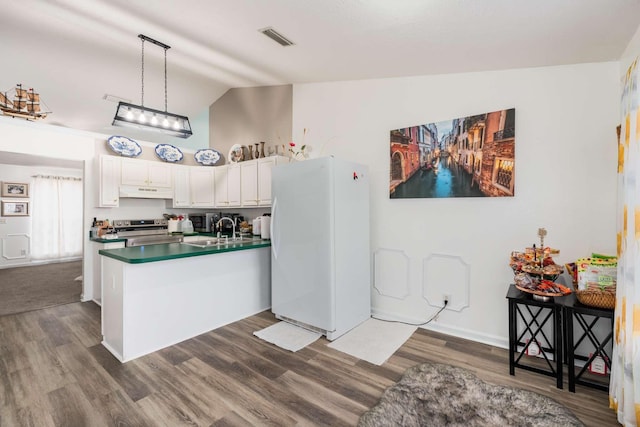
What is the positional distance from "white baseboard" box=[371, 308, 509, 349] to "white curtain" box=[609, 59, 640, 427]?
937mm

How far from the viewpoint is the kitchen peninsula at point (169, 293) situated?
7.74 feet

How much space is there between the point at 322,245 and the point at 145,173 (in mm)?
3393

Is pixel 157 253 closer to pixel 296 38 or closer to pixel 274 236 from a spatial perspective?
pixel 274 236

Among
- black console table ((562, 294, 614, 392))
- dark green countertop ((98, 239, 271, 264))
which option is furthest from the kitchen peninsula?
black console table ((562, 294, 614, 392))

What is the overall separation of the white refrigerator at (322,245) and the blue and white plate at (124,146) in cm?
275

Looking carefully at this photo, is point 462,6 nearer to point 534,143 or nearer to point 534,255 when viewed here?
point 534,143

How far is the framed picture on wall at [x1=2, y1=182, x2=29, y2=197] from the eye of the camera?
6102 millimetres

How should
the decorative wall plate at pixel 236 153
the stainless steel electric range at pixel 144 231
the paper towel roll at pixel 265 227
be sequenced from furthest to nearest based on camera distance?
the decorative wall plate at pixel 236 153
the stainless steel electric range at pixel 144 231
the paper towel roll at pixel 265 227

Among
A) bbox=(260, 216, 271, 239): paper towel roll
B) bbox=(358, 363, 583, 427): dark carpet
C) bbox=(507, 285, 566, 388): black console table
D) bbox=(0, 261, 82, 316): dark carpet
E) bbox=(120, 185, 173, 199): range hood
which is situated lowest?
bbox=(0, 261, 82, 316): dark carpet

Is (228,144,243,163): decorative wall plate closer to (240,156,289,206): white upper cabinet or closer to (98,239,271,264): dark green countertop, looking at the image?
(240,156,289,206): white upper cabinet

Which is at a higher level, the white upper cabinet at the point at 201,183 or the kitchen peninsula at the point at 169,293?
the white upper cabinet at the point at 201,183

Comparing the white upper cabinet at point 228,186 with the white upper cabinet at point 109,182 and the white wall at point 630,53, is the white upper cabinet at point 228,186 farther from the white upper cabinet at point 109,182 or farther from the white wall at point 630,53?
the white wall at point 630,53

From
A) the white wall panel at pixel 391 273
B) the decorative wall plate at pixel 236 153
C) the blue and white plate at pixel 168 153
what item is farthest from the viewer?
the blue and white plate at pixel 168 153

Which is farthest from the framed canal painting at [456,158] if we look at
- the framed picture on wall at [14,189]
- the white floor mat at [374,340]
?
the framed picture on wall at [14,189]
